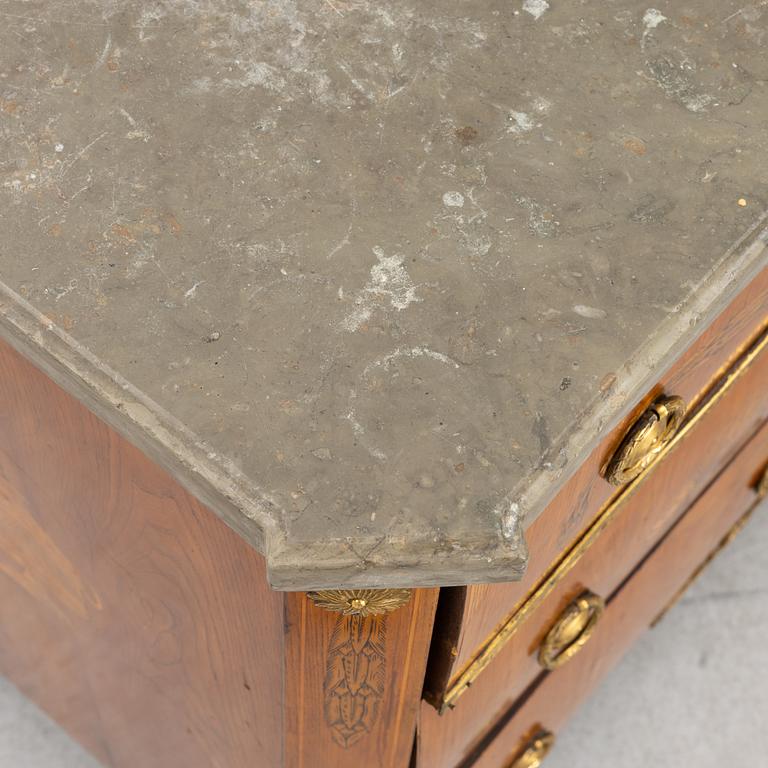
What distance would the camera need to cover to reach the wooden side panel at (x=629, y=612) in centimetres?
104

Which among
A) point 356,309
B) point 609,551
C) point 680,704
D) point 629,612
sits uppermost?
point 356,309

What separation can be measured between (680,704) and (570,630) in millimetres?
468

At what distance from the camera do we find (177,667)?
0.87m

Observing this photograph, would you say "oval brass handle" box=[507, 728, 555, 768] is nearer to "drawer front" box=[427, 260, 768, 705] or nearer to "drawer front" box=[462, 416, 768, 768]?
"drawer front" box=[462, 416, 768, 768]

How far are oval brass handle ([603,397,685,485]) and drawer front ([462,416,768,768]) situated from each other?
1.15ft

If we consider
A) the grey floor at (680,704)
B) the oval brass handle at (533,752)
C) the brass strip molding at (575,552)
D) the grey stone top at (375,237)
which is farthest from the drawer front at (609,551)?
the grey floor at (680,704)

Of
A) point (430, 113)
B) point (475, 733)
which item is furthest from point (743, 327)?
point (475, 733)

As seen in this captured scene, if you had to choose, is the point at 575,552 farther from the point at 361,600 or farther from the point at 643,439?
the point at 361,600

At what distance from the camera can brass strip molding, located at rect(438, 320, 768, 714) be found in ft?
2.58

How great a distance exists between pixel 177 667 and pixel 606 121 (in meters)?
0.49

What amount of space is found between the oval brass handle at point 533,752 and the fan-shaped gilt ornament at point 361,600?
20.8 inches

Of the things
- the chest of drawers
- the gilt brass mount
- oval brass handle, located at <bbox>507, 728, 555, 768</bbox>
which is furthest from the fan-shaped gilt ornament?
the gilt brass mount

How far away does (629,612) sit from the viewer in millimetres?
1164

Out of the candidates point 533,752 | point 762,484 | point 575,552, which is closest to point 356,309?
point 575,552
